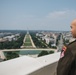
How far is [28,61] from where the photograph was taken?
1733 millimetres

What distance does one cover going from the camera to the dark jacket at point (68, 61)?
1.13 m

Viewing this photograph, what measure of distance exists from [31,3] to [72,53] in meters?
7.00

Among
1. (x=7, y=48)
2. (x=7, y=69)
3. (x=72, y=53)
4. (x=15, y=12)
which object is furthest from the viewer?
(x=15, y=12)

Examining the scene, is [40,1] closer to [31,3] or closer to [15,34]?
[31,3]

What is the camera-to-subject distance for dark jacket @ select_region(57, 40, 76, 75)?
3.69 ft

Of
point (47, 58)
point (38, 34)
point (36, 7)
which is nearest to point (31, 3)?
point (36, 7)

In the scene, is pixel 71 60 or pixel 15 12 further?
pixel 15 12

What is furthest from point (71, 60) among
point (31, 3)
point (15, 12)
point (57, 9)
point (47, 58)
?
point (15, 12)

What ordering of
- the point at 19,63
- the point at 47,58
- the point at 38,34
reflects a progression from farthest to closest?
the point at 38,34
the point at 47,58
the point at 19,63

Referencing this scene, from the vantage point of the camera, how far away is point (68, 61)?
113 centimetres

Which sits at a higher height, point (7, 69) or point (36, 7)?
point (36, 7)

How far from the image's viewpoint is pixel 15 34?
4590 mm

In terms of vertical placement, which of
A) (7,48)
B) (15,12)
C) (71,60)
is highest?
(15,12)

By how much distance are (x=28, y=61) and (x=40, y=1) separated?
6.05 metres
